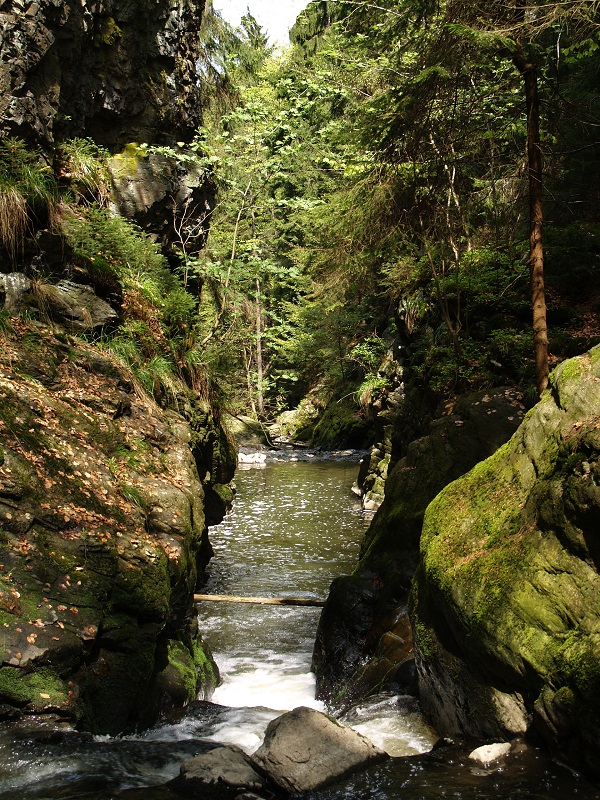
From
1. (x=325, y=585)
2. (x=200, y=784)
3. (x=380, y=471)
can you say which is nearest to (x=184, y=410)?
(x=325, y=585)

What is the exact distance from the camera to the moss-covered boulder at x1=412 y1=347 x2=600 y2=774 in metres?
4.09

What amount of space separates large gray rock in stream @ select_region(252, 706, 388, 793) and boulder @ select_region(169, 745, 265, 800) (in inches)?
6.4

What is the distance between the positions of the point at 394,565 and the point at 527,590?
4488 mm

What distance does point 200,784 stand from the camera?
13.9ft

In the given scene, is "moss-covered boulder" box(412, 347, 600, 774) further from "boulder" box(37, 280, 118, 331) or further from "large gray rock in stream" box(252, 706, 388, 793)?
"boulder" box(37, 280, 118, 331)

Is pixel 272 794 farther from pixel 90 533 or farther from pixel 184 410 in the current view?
pixel 184 410

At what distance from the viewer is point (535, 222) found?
304 inches

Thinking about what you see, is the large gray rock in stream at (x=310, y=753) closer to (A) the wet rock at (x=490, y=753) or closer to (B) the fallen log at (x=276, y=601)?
(A) the wet rock at (x=490, y=753)

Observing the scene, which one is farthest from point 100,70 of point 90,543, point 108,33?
point 90,543

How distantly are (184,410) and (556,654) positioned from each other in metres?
7.27

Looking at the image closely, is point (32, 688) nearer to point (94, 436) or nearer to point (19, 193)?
point (94, 436)

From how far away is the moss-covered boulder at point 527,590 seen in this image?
13.4 ft

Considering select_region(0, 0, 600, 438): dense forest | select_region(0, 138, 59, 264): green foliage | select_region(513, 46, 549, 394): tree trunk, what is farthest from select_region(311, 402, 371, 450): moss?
select_region(0, 138, 59, 264): green foliage

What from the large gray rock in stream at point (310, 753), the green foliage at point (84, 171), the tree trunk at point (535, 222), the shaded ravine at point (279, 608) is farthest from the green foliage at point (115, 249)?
the large gray rock in stream at point (310, 753)
